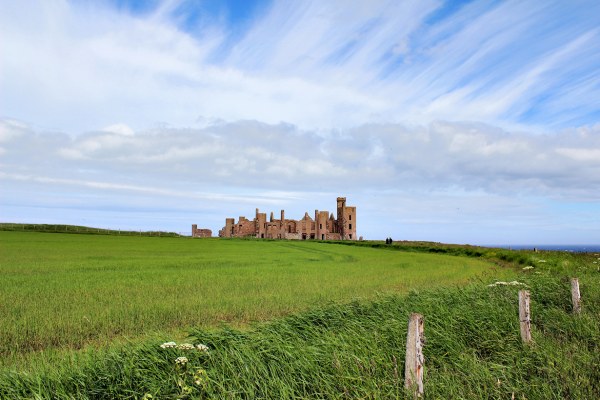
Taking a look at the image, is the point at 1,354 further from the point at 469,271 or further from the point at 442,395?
the point at 469,271

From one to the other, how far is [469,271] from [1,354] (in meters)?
22.6

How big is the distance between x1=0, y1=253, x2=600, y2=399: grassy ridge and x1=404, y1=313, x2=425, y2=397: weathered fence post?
245mm

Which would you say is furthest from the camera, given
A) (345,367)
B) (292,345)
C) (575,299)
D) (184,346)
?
(575,299)

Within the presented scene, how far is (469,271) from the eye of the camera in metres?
24.4

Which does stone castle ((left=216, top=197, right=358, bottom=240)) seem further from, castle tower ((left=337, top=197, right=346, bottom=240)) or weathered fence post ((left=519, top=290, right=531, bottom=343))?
weathered fence post ((left=519, top=290, right=531, bottom=343))

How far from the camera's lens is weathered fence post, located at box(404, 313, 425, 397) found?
507 cm

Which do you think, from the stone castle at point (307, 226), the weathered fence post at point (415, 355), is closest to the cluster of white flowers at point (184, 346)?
the weathered fence post at point (415, 355)

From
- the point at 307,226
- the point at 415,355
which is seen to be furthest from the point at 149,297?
the point at 307,226

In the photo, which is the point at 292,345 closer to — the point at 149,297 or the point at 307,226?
the point at 149,297

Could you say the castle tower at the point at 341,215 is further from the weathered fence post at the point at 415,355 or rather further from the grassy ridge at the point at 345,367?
the weathered fence post at the point at 415,355

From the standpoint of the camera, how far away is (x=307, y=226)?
10394 cm

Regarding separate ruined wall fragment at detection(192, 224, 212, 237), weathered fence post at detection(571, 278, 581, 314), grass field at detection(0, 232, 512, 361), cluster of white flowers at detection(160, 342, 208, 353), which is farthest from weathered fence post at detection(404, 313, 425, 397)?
separate ruined wall fragment at detection(192, 224, 212, 237)

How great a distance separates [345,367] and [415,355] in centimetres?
125

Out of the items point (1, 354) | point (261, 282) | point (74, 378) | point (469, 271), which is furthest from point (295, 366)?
point (469, 271)
